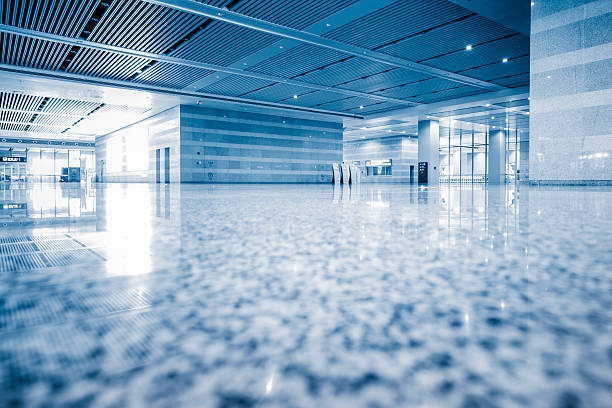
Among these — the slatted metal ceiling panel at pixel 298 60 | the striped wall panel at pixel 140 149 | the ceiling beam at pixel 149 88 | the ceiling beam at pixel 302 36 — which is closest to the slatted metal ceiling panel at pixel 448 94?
the ceiling beam at pixel 302 36

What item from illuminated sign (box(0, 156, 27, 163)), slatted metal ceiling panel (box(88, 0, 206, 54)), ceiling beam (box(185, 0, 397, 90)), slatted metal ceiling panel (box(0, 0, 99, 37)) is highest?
ceiling beam (box(185, 0, 397, 90))

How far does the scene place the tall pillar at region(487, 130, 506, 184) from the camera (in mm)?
32125

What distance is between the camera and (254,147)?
29688 millimetres

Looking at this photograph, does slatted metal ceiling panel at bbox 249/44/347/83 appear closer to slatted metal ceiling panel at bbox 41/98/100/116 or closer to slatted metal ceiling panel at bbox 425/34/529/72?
slatted metal ceiling panel at bbox 425/34/529/72

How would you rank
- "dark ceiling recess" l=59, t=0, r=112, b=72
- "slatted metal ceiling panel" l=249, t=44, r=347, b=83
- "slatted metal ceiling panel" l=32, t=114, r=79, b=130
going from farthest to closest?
"slatted metal ceiling panel" l=32, t=114, r=79, b=130
"slatted metal ceiling panel" l=249, t=44, r=347, b=83
"dark ceiling recess" l=59, t=0, r=112, b=72

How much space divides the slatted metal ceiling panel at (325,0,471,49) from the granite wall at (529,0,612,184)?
2598 mm

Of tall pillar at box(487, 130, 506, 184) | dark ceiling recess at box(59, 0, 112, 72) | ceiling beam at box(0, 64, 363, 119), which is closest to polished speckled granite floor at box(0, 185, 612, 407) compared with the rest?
dark ceiling recess at box(59, 0, 112, 72)

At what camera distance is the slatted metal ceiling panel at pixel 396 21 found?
11.4 m

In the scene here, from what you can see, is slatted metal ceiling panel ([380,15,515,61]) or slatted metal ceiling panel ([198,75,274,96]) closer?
slatted metal ceiling panel ([380,15,515,61])

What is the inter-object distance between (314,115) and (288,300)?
2954cm

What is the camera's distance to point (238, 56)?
51.5 feet

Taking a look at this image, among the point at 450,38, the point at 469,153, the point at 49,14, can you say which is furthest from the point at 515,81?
the point at 469,153

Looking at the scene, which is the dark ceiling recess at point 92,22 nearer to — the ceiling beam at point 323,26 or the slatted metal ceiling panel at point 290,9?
the slatted metal ceiling panel at point 290,9

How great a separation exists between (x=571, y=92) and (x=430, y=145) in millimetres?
18762
